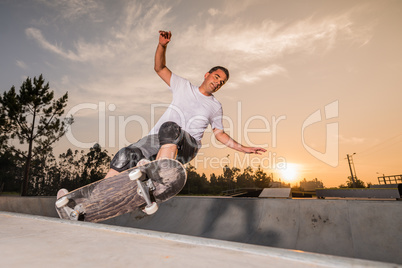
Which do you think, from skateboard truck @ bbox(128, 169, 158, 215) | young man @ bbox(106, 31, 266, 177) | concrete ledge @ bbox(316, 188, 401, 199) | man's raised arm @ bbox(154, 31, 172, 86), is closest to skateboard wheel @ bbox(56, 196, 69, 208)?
young man @ bbox(106, 31, 266, 177)

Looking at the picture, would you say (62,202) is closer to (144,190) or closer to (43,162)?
(144,190)

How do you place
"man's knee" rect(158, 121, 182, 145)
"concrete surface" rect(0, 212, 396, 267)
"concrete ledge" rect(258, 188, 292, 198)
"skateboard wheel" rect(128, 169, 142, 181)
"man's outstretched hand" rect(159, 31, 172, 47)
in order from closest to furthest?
"concrete surface" rect(0, 212, 396, 267) < "skateboard wheel" rect(128, 169, 142, 181) < "man's knee" rect(158, 121, 182, 145) < "man's outstretched hand" rect(159, 31, 172, 47) < "concrete ledge" rect(258, 188, 292, 198)

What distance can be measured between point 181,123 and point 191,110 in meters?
0.37

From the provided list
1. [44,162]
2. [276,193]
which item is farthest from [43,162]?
[276,193]

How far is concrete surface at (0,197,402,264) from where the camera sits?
125 inches

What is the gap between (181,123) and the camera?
399 centimetres

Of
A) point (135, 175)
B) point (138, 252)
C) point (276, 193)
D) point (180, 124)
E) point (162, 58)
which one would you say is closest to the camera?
point (138, 252)

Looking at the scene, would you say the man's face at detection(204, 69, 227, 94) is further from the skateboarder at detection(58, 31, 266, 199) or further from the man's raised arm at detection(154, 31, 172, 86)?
the man's raised arm at detection(154, 31, 172, 86)

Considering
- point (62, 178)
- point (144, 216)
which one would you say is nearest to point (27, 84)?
point (144, 216)

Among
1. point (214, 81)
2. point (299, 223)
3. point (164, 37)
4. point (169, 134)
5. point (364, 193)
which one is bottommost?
point (364, 193)

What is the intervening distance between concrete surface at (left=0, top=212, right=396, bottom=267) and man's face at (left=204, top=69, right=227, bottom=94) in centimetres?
316

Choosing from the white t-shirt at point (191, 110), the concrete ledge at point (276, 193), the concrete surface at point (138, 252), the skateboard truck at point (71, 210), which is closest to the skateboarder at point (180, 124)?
the white t-shirt at point (191, 110)

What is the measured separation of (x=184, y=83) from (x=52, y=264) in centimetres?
367

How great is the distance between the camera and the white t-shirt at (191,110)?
13.1 ft
